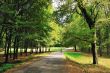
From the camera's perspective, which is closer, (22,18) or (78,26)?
(78,26)

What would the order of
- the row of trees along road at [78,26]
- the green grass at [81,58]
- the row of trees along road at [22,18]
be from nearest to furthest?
the row of trees along road at [78,26], the row of trees along road at [22,18], the green grass at [81,58]

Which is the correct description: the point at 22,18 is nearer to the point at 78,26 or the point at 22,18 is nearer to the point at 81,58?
the point at 78,26

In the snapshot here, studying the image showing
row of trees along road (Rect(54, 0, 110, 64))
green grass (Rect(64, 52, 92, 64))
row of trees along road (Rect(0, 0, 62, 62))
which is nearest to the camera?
row of trees along road (Rect(54, 0, 110, 64))

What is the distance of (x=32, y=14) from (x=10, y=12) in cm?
853

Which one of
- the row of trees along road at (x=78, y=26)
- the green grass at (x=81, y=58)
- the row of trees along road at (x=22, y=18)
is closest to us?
the row of trees along road at (x=78, y=26)

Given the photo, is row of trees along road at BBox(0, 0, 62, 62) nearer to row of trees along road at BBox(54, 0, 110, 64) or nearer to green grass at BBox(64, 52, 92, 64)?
row of trees along road at BBox(54, 0, 110, 64)

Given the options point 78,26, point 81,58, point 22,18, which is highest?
point 22,18

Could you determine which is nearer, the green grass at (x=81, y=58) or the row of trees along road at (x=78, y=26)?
the row of trees along road at (x=78, y=26)

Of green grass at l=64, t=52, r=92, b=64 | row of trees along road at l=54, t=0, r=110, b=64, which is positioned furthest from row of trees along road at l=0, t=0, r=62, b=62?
green grass at l=64, t=52, r=92, b=64

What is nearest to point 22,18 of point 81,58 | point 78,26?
point 78,26

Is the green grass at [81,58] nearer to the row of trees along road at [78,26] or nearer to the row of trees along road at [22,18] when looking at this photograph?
the row of trees along road at [22,18]

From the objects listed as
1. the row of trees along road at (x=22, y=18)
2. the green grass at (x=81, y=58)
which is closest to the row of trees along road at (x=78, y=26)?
the row of trees along road at (x=22, y=18)

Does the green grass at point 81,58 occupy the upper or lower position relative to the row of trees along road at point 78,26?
A: lower

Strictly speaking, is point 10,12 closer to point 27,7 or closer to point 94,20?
point 27,7
